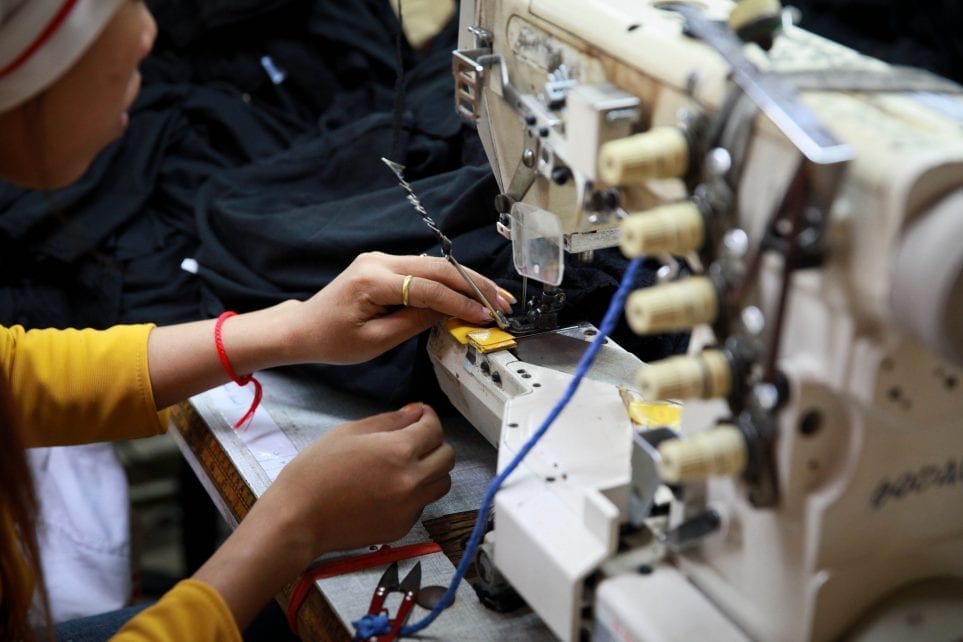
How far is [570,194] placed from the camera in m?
1.27

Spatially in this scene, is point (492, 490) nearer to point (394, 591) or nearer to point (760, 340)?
point (394, 591)

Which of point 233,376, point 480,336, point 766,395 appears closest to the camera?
point 766,395

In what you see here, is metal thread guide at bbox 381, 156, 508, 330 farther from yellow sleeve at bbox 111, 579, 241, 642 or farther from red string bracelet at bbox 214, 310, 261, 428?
yellow sleeve at bbox 111, 579, 241, 642

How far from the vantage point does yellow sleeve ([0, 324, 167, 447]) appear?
1396mm

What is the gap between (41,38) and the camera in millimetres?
965

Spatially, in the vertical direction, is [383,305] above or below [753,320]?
below

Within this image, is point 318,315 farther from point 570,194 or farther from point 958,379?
point 958,379

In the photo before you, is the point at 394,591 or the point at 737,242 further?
the point at 394,591

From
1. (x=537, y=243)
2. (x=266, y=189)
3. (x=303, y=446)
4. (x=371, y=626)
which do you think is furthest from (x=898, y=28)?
(x=371, y=626)

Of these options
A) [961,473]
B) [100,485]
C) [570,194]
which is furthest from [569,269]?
[100,485]

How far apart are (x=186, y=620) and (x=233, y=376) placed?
464 mm

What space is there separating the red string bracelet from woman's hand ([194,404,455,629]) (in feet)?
0.85

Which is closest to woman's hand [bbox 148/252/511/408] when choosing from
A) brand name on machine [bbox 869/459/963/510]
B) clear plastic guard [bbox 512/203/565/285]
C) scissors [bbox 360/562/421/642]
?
clear plastic guard [bbox 512/203/565/285]

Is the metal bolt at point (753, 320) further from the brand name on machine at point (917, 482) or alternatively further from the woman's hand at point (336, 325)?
the woman's hand at point (336, 325)
